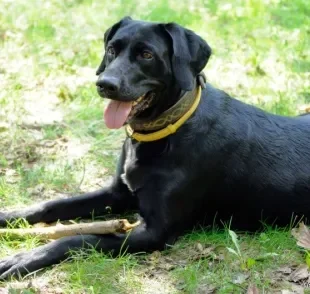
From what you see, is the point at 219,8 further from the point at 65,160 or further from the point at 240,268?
the point at 240,268

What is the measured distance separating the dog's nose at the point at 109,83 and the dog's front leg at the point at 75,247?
74 centimetres

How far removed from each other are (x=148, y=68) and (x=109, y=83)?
23cm

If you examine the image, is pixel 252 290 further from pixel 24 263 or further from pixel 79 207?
pixel 79 207

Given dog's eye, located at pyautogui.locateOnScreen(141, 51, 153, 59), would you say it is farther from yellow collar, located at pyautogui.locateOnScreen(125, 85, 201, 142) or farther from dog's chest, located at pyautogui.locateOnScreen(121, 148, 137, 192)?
dog's chest, located at pyautogui.locateOnScreen(121, 148, 137, 192)

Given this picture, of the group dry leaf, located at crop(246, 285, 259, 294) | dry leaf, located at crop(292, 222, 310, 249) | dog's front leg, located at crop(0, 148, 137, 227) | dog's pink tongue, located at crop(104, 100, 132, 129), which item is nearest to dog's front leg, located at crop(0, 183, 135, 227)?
dog's front leg, located at crop(0, 148, 137, 227)

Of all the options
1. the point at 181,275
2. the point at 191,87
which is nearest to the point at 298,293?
the point at 181,275

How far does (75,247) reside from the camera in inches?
141

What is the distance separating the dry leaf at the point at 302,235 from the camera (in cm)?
359

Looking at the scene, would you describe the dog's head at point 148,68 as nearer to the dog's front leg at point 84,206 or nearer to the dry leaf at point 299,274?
the dog's front leg at point 84,206

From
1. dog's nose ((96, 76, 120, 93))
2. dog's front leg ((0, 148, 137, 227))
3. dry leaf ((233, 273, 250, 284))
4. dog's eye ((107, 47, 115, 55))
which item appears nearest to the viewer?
dry leaf ((233, 273, 250, 284))

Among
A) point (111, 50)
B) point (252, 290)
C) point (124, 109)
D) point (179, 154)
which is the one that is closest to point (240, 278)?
point (252, 290)

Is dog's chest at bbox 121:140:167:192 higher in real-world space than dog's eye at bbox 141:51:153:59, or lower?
lower

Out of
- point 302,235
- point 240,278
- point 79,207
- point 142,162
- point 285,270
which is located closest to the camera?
point 240,278

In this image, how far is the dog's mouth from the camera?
3.65 m
